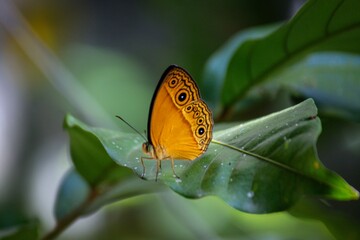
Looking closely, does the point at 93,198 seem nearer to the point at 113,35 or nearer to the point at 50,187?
the point at 50,187

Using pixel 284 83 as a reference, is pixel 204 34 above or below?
below

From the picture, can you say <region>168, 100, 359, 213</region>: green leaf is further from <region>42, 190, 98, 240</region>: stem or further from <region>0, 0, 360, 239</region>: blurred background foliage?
<region>0, 0, 360, 239</region>: blurred background foliage

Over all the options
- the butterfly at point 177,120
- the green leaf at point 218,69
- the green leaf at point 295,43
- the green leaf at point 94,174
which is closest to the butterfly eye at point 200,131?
the butterfly at point 177,120

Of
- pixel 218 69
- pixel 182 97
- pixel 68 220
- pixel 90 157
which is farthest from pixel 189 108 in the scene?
pixel 218 69

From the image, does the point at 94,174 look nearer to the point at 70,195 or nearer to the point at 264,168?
the point at 70,195

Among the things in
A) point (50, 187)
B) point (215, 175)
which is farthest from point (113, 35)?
point (215, 175)

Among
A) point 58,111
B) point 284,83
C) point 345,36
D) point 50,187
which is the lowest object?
point 50,187

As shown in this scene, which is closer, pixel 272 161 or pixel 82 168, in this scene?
pixel 272 161
